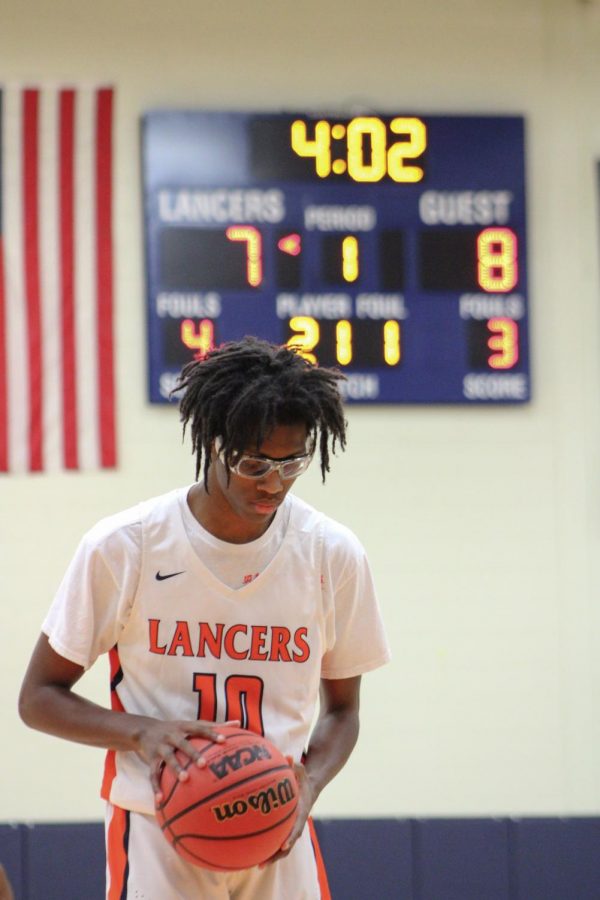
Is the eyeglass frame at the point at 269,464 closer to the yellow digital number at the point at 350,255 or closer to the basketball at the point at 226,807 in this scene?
the basketball at the point at 226,807

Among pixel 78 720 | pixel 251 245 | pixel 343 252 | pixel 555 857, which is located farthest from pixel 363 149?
pixel 78 720

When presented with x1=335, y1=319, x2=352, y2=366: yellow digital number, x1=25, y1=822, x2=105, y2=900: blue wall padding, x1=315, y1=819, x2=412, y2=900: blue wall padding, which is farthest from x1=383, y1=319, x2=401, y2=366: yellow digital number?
x1=25, y1=822, x2=105, y2=900: blue wall padding

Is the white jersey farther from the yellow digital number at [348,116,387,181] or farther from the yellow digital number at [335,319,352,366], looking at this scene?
the yellow digital number at [348,116,387,181]

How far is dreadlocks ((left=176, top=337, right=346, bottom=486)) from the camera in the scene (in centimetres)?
243

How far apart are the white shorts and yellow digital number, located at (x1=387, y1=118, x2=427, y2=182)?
3.00 meters

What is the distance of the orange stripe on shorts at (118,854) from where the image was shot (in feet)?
8.11

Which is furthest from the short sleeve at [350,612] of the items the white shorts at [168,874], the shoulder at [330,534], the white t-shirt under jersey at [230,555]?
the white shorts at [168,874]

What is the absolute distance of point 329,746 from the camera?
8.75 feet

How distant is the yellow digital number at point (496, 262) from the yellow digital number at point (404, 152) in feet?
1.12

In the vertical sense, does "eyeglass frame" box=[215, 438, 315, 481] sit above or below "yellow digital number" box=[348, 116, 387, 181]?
below

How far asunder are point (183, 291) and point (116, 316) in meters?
0.29

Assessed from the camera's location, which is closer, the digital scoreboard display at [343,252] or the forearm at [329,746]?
the forearm at [329,746]

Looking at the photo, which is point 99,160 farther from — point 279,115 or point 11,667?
point 11,667

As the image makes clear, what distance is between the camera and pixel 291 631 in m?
2.56
